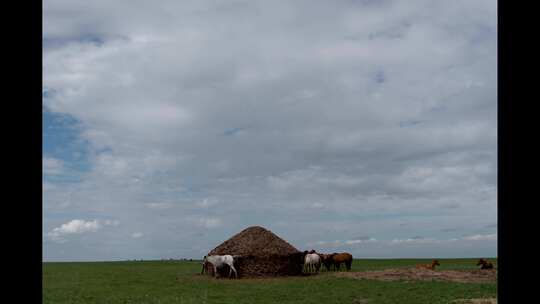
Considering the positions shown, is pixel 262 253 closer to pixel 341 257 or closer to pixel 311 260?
pixel 311 260

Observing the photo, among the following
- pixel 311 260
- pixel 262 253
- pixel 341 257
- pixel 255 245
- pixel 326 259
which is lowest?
pixel 326 259

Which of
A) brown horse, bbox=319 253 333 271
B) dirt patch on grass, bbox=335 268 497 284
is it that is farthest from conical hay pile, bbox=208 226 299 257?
brown horse, bbox=319 253 333 271

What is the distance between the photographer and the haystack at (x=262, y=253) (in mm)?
34938

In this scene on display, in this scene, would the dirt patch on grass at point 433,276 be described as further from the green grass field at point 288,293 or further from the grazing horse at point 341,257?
the grazing horse at point 341,257

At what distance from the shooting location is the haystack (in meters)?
34.9

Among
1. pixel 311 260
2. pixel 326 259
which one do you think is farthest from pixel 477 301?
pixel 326 259

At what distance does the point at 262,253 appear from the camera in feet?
116
